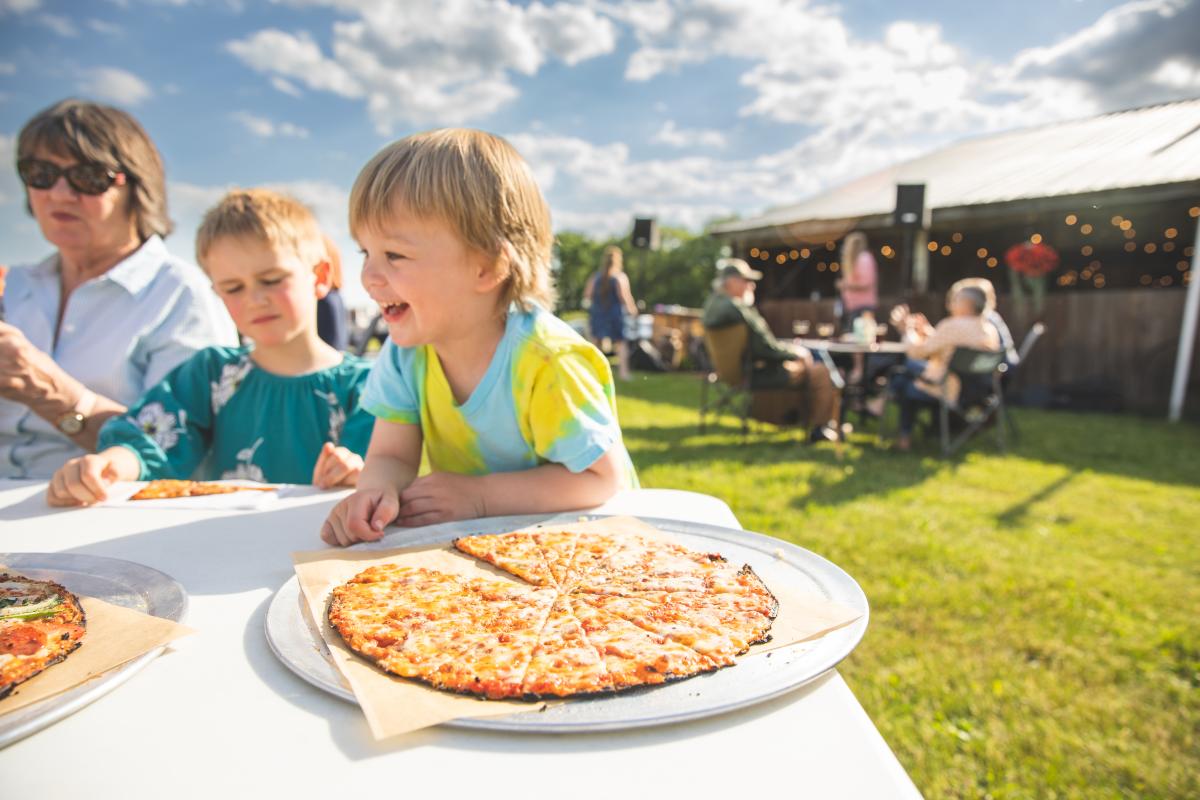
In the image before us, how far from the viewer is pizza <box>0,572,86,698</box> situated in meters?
0.66

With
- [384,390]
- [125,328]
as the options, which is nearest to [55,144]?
[125,328]

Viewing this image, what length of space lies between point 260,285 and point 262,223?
0.17 m

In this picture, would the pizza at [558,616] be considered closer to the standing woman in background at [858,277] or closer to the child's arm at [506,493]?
the child's arm at [506,493]

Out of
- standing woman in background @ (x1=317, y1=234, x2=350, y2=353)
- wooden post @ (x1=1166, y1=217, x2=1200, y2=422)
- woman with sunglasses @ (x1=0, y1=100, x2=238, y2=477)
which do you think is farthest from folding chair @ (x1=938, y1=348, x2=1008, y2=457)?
woman with sunglasses @ (x1=0, y1=100, x2=238, y2=477)

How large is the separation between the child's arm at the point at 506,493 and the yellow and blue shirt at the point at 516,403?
4 cm

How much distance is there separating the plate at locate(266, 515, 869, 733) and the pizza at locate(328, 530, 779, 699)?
0.02m

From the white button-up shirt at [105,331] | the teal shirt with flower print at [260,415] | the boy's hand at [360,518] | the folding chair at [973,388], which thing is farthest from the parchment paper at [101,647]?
the folding chair at [973,388]

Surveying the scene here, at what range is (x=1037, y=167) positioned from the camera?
559 inches

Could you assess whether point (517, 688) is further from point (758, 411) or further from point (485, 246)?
point (758, 411)

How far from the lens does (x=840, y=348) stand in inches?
291

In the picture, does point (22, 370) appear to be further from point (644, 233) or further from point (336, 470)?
point (644, 233)

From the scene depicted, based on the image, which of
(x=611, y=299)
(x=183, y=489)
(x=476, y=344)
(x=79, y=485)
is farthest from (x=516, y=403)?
(x=611, y=299)

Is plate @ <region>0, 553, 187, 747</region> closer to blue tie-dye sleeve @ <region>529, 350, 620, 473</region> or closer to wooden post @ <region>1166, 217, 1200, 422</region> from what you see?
blue tie-dye sleeve @ <region>529, 350, 620, 473</region>

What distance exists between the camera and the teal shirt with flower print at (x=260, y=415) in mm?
2088
